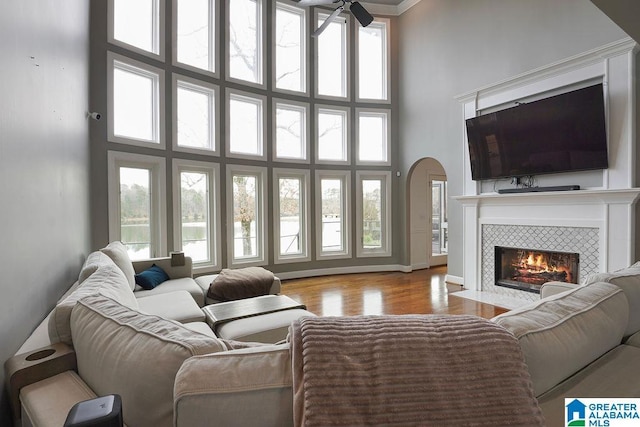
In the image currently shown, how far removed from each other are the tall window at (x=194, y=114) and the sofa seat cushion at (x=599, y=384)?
16.1 ft

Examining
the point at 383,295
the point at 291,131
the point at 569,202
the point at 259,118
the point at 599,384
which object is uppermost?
the point at 259,118

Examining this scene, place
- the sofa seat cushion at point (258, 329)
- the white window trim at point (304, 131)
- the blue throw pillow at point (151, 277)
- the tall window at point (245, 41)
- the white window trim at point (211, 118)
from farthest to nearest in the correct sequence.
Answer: the white window trim at point (304, 131), the tall window at point (245, 41), the white window trim at point (211, 118), the blue throw pillow at point (151, 277), the sofa seat cushion at point (258, 329)

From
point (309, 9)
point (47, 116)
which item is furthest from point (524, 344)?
point (309, 9)

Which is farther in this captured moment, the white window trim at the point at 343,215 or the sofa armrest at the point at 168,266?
the white window trim at the point at 343,215

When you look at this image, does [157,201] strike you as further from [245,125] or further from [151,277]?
[245,125]

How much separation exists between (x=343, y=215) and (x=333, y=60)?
3.12 m

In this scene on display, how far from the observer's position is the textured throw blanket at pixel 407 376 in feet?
2.13

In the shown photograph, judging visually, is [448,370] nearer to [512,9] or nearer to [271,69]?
[512,9]

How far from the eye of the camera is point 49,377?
3.39 feet

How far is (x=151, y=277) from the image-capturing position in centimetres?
346

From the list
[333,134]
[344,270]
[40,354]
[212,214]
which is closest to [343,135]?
[333,134]

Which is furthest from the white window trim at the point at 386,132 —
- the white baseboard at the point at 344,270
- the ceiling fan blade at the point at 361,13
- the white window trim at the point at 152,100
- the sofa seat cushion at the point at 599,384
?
the sofa seat cushion at the point at 599,384

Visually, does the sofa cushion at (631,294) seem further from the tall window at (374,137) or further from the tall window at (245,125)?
the tall window at (374,137)

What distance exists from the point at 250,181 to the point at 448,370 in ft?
16.8
